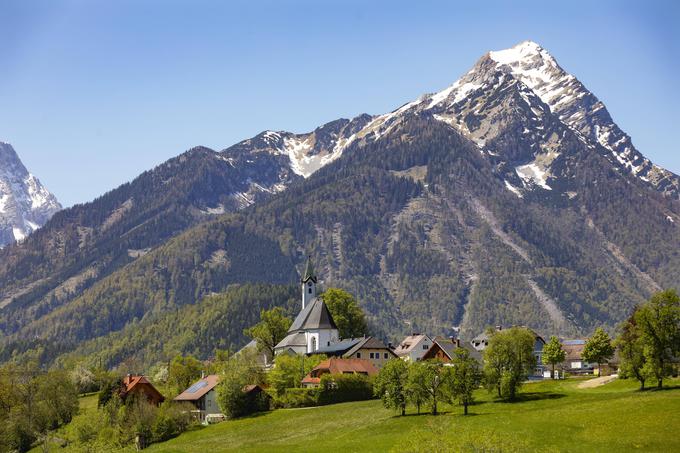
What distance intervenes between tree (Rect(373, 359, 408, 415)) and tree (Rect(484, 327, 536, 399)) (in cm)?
1068

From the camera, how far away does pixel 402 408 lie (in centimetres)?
11562

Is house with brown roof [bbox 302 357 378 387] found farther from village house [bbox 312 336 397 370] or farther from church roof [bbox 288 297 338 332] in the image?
church roof [bbox 288 297 338 332]

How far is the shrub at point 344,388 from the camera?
140750mm

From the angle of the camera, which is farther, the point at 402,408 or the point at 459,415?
the point at 402,408

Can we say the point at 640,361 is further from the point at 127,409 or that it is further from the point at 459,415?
the point at 127,409

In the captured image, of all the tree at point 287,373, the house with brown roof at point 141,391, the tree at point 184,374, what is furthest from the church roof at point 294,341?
the house with brown roof at point 141,391

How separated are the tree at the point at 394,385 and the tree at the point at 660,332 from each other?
29495 mm

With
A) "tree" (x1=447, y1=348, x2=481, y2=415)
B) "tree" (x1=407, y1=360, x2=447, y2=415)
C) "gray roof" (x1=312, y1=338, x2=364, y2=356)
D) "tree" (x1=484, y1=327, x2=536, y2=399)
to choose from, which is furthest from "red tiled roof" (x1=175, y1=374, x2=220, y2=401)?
"tree" (x1=484, y1=327, x2=536, y2=399)

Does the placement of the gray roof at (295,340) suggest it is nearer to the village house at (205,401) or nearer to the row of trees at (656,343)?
the village house at (205,401)

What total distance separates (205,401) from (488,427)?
221ft

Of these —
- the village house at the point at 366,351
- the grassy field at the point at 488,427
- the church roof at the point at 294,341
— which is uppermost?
the church roof at the point at 294,341

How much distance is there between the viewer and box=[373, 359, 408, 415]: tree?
378ft

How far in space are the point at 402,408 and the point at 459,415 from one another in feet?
36.4

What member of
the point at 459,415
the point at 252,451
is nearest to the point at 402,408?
the point at 459,415
